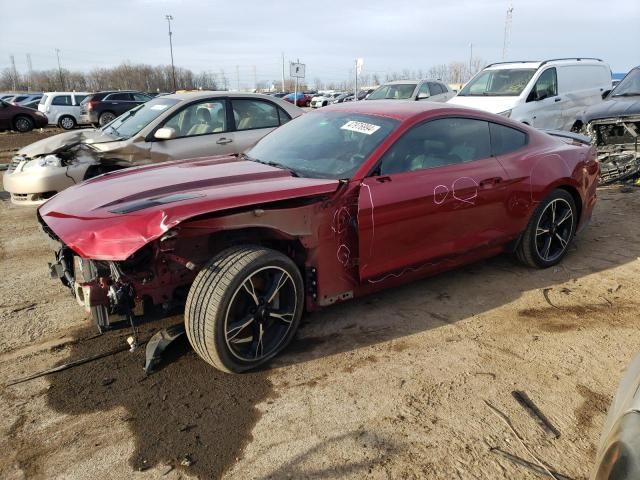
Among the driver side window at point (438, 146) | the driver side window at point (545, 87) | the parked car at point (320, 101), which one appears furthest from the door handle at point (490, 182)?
the parked car at point (320, 101)

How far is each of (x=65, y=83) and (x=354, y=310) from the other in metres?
104

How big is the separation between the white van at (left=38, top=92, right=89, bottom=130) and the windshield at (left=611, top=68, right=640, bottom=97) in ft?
71.9

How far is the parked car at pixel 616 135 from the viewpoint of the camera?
299 inches

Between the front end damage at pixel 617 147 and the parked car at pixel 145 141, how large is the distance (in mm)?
5157

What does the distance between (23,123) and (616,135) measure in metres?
21.0

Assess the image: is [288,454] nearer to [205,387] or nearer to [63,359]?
[205,387]

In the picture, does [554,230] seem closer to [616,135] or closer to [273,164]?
[273,164]

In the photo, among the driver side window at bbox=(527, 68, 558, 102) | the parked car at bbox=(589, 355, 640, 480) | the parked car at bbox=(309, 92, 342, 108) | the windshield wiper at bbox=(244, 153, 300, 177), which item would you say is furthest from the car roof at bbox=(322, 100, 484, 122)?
the parked car at bbox=(309, 92, 342, 108)

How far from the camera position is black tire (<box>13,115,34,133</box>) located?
2019 cm

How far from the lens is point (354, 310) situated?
391 centimetres

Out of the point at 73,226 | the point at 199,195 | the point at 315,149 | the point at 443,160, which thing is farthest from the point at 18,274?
the point at 443,160

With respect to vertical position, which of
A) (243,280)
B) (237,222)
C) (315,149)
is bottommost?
(243,280)

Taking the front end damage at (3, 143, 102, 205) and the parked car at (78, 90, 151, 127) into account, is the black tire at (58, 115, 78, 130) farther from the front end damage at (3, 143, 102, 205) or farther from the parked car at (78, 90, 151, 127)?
the front end damage at (3, 143, 102, 205)

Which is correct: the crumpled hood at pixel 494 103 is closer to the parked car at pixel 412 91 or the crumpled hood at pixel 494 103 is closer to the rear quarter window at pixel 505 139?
the parked car at pixel 412 91
